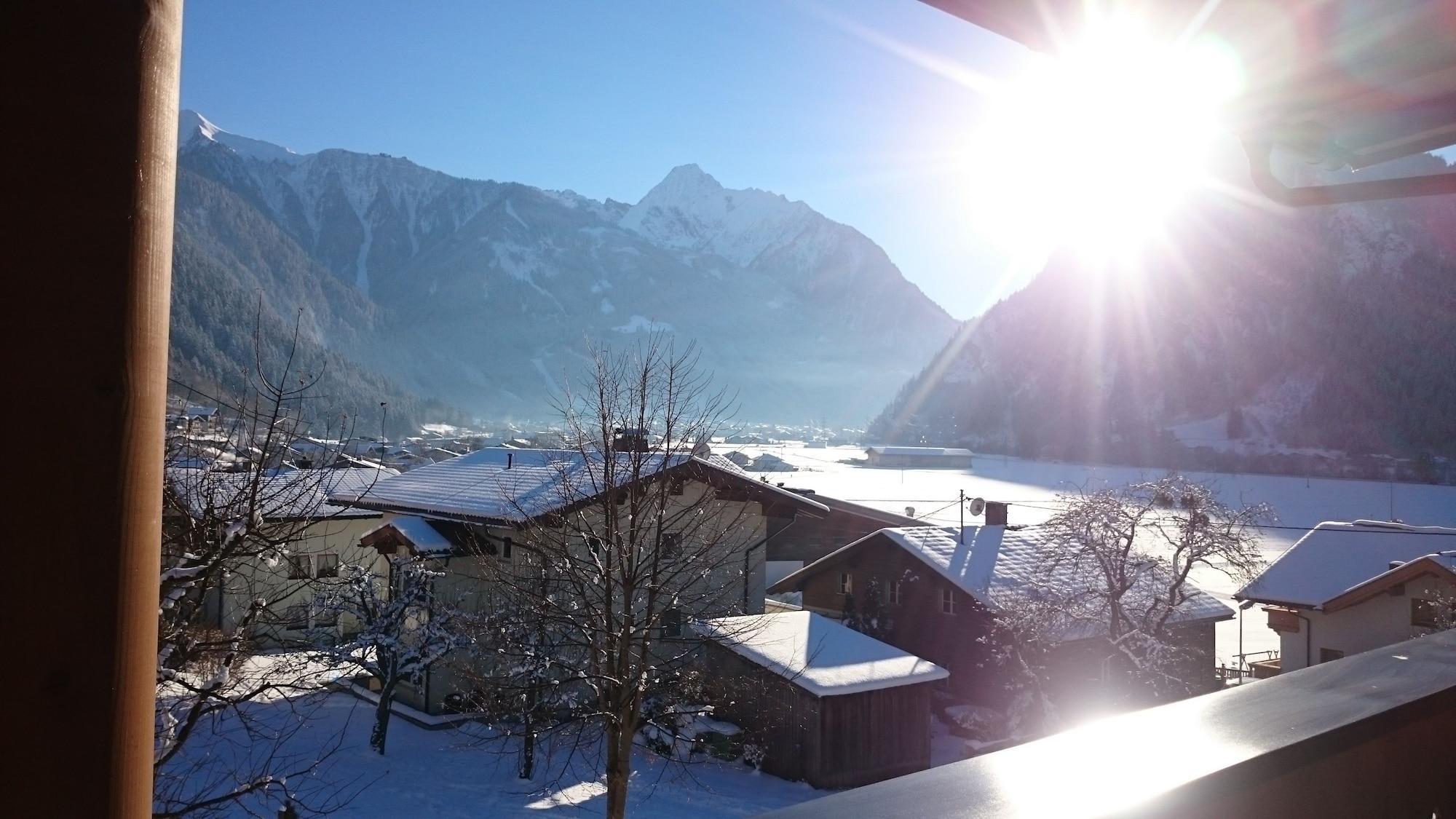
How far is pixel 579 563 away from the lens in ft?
36.9

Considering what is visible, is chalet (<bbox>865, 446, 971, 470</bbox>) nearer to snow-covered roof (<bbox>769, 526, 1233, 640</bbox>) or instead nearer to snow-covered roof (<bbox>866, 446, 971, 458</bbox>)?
snow-covered roof (<bbox>866, 446, 971, 458</bbox>)

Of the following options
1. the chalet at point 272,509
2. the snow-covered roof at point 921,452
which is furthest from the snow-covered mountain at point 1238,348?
the chalet at point 272,509

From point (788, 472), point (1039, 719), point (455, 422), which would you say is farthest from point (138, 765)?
point (455, 422)

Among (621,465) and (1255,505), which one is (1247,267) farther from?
(621,465)

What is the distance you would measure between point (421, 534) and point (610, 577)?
9.69 m

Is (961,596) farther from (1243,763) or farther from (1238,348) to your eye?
(1238,348)

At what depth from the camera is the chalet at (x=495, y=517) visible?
17.3 m

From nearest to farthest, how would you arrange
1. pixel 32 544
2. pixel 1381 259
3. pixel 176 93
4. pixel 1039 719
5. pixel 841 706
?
pixel 32 544, pixel 176 93, pixel 841 706, pixel 1039 719, pixel 1381 259

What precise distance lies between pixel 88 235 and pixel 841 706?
659 inches

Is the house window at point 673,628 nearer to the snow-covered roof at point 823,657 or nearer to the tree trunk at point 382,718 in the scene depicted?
the snow-covered roof at point 823,657

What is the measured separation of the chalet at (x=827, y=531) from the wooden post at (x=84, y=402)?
3071 centimetres

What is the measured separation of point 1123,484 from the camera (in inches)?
1724

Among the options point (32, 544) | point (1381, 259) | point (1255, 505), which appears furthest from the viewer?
point (1381, 259)

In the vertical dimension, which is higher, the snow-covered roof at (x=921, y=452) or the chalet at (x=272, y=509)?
the chalet at (x=272, y=509)
